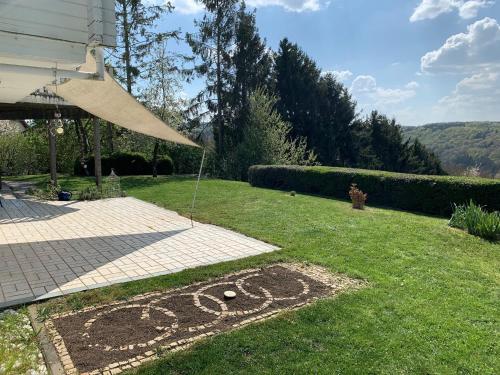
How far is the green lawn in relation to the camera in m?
3.01

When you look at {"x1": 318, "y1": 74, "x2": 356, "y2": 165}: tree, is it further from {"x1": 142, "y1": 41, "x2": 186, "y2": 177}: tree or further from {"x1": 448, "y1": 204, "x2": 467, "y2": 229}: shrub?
{"x1": 448, "y1": 204, "x2": 467, "y2": 229}: shrub

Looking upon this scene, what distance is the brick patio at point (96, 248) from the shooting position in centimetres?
484

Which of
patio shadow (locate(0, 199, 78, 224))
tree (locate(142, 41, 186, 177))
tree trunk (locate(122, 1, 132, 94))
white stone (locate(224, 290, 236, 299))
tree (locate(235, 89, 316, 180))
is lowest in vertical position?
white stone (locate(224, 290, 236, 299))

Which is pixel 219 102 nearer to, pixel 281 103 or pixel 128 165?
pixel 281 103

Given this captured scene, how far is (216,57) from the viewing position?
992 inches

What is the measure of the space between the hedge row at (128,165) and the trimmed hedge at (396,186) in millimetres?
9025

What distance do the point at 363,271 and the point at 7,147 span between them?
23898mm

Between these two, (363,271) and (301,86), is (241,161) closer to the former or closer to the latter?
(301,86)

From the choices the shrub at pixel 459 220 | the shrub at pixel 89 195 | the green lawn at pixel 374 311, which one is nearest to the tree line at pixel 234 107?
the shrub at pixel 89 195

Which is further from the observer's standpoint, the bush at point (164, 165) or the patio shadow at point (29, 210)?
the bush at point (164, 165)

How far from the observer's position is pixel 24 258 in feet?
18.9

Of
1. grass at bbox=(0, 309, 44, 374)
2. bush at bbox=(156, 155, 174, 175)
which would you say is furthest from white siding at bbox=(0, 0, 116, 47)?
bush at bbox=(156, 155, 174, 175)

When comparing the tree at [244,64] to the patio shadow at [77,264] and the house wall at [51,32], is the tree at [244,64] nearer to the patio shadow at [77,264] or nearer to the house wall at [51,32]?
the patio shadow at [77,264]

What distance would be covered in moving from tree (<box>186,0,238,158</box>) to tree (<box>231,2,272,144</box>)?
513 mm
